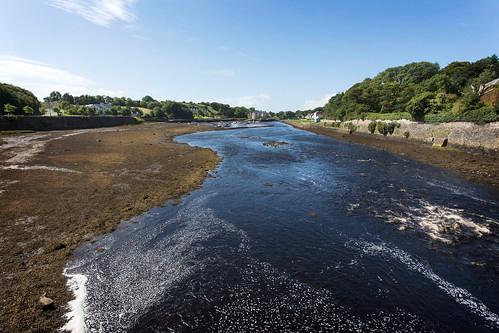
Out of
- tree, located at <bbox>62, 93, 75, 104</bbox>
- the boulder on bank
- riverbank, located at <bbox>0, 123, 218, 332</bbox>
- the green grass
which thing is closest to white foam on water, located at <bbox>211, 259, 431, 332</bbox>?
riverbank, located at <bbox>0, 123, 218, 332</bbox>

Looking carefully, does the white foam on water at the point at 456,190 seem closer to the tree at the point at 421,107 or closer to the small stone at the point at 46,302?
the small stone at the point at 46,302

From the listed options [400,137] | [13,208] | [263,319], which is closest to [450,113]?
[400,137]

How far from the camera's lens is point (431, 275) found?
1090 centimetres

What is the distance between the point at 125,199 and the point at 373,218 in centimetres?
1690

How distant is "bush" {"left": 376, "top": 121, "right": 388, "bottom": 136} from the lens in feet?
205

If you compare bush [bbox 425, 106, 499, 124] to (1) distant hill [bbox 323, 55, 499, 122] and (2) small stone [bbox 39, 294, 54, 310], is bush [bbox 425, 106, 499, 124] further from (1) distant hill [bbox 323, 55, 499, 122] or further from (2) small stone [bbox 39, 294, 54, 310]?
(2) small stone [bbox 39, 294, 54, 310]

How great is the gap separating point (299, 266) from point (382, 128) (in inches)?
2463

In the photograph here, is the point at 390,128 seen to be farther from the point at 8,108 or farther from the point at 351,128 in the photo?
the point at 8,108

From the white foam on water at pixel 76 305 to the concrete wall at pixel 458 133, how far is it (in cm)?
4601

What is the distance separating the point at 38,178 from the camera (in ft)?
71.5

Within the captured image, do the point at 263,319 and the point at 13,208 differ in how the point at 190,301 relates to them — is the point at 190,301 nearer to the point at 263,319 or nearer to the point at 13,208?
the point at 263,319

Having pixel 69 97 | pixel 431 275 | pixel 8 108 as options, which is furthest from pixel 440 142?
pixel 69 97

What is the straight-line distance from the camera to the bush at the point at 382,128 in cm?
6259

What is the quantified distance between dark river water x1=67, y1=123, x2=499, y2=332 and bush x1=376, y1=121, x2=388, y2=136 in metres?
45.5
